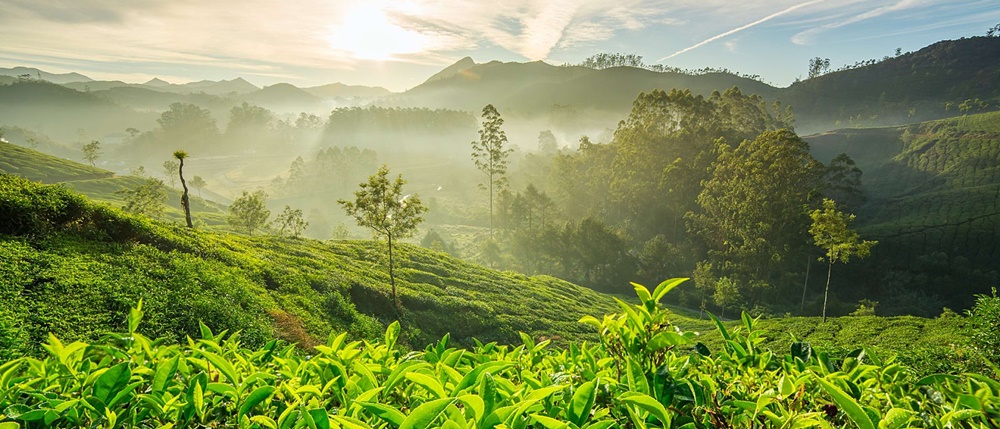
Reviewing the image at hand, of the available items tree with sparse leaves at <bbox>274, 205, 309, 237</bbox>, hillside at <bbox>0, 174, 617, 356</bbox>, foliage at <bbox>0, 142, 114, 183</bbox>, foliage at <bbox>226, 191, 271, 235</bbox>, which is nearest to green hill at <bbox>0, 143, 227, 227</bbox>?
foliage at <bbox>0, 142, 114, 183</bbox>

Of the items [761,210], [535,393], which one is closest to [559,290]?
[761,210]

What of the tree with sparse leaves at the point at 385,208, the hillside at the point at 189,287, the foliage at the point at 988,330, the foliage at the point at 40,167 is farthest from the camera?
the foliage at the point at 40,167

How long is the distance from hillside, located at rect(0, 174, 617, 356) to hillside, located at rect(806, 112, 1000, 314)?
41574 millimetres

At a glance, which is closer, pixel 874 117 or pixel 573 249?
pixel 573 249

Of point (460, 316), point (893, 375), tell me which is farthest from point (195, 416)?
point (460, 316)

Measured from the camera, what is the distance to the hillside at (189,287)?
858cm

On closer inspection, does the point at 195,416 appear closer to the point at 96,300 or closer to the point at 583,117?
the point at 96,300

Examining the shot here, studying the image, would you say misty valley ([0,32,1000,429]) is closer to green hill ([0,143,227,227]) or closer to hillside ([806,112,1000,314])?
hillside ([806,112,1000,314])

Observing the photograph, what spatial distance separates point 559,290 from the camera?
31344 millimetres

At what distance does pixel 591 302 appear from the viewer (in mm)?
30922

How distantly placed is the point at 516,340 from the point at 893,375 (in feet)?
57.1

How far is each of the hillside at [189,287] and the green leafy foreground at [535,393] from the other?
659 cm

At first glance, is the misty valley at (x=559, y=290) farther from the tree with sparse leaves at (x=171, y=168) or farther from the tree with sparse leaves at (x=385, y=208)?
the tree with sparse leaves at (x=171, y=168)

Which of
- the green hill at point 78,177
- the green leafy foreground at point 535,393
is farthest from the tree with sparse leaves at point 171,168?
the green leafy foreground at point 535,393
